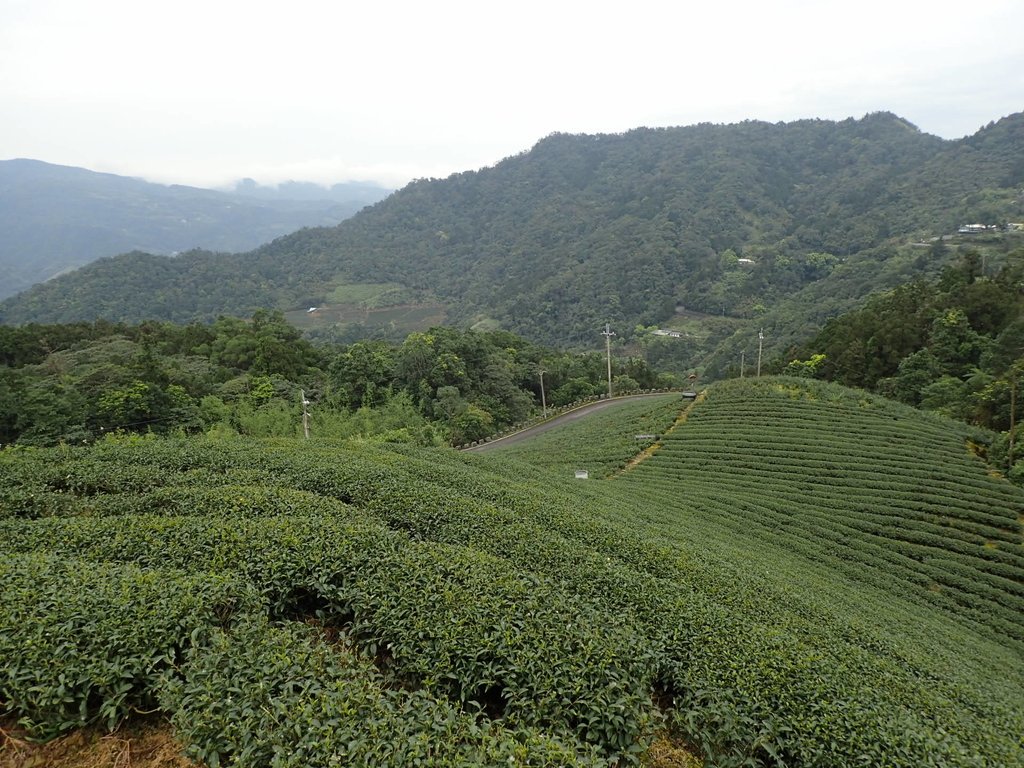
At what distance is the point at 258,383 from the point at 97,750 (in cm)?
3434

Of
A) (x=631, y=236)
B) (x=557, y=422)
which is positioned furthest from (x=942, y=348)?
(x=631, y=236)

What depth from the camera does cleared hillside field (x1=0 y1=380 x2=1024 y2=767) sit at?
12.2ft

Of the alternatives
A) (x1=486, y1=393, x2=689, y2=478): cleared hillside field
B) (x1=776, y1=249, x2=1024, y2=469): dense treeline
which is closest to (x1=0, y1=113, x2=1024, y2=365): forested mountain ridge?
(x1=776, y1=249, x2=1024, y2=469): dense treeline

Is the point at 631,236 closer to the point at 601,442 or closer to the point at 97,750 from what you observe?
the point at 601,442

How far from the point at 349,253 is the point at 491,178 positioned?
66.1 meters

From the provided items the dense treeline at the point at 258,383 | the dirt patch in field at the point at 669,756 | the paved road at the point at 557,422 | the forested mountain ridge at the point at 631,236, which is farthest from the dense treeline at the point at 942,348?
the forested mountain ridge at the point at 631,236

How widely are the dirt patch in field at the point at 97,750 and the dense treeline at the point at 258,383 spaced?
24.4 m

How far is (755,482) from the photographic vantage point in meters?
20.2

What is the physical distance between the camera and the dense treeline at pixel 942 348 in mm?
27406

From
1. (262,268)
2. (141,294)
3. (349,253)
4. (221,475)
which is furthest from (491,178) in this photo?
→ (221,475)

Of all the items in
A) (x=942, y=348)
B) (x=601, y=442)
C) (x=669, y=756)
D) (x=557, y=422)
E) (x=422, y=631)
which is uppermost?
(x=422, y=631)

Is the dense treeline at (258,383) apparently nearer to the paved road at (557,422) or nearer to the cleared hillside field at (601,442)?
the paved road at (557,422)

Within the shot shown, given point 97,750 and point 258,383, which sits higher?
point 97,750

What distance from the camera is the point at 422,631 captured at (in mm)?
4754
